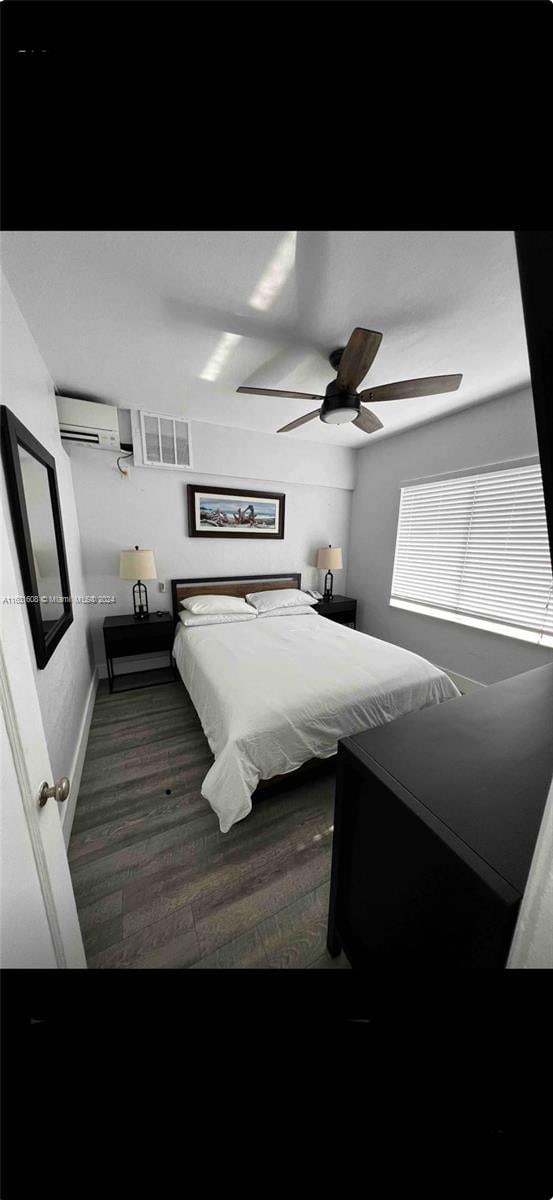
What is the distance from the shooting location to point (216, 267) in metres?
1.33

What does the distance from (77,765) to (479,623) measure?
3.19 meters

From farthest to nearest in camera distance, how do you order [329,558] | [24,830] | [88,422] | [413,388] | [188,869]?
1. [329,558]
2. [88,422]
3. [413,388]
4. [188,869]
5. [24,830]

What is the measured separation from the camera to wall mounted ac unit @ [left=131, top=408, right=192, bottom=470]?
9.28 feet

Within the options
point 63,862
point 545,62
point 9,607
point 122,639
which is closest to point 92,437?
point 122,639

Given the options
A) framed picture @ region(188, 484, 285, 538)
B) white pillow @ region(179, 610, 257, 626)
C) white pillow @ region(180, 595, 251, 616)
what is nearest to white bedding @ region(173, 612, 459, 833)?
white pillow @ region(179, 610, 257, 626)

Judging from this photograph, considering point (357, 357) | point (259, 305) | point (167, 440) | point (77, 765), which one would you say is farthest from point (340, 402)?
point (77, 765)

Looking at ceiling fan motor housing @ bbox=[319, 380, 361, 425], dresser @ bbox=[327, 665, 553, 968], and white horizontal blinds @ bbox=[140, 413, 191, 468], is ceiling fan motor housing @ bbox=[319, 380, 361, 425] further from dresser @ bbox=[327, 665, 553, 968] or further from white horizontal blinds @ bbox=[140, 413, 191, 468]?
dresser @ bbox=[327, 665, 553, 968]

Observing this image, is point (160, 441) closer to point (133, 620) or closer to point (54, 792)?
point (133, 620)

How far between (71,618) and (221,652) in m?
0.99

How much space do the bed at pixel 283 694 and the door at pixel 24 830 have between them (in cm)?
79

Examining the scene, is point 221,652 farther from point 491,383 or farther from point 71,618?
point 491,383

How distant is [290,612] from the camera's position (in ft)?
11.2

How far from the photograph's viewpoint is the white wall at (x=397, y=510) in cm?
251

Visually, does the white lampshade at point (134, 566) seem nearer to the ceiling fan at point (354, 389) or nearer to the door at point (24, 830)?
the ceiling fan at point (354, 389)
